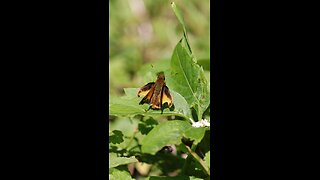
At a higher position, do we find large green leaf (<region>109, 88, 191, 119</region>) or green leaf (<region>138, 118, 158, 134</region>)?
large green leaf (<region>109, 88, 191, 119</region>)

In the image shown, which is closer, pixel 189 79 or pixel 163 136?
pixel 163 136

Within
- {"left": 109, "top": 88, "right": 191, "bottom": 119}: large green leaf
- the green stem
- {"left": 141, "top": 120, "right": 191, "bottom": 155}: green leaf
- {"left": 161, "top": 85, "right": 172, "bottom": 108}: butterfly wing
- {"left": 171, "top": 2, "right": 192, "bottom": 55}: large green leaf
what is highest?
{"left": 171, "top": 2, "right": 192, "bottom": 55}: large green leaf

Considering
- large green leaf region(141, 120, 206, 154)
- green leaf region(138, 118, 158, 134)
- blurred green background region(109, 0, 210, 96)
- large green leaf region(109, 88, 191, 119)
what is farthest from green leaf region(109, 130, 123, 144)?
blurred green background region(109, 0, 210, 96)

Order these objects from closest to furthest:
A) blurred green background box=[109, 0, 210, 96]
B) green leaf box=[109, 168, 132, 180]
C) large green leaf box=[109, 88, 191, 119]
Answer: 1. large green leaf box=[109, 88, 191, 119]
2. green leaf box=[109, 168, 132, 180]
3. blurred green background box=[109, 0, 210, 96]

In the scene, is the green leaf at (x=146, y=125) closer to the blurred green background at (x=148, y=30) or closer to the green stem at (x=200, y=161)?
the green stem at (x=200, y=161)

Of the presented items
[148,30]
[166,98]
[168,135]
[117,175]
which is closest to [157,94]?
[166,98]

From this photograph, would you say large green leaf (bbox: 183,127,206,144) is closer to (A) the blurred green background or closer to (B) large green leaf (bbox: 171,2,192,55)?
(B) large green leaf (bbox: 171,2,192,55)

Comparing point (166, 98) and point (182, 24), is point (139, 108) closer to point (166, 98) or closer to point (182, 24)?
point (166, 98)
